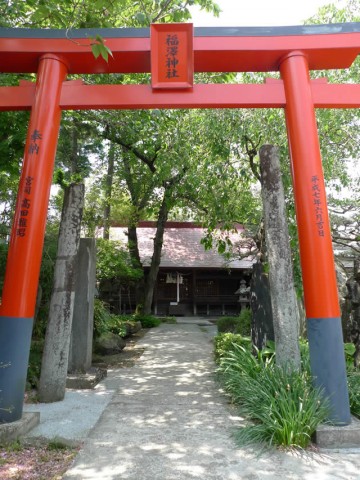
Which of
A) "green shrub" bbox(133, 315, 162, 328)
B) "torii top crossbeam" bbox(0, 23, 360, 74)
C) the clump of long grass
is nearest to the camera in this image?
the clump of long grass

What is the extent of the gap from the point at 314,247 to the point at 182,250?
16932 mm

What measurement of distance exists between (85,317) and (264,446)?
4.28m

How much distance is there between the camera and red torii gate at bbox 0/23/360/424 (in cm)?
435

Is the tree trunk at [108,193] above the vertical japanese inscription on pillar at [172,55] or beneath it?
above

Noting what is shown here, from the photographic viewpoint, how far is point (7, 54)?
5.06 meters

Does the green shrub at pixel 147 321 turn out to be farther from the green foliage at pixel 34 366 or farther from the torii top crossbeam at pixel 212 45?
the torii top crossbeam at pixel 212 45

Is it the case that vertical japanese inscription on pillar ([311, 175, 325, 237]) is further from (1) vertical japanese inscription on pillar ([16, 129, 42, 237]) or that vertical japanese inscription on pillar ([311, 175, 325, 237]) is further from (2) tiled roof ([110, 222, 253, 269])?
(2) tiled roof ([110, 222, 253, 269])

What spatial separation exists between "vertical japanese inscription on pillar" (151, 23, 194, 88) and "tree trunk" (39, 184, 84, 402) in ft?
7.25

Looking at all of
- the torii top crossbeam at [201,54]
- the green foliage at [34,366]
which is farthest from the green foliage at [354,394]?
the green foliage at [34,366]

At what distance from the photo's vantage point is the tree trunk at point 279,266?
16.7 feet

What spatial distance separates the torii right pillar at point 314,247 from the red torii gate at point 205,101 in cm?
1

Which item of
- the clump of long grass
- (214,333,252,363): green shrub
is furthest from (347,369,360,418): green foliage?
(214,333,252,363): green shrub

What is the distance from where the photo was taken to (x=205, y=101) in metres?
5.16

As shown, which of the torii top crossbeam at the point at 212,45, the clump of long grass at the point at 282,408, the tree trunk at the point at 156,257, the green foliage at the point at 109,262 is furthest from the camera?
the tree trunk at the point at 156,257
